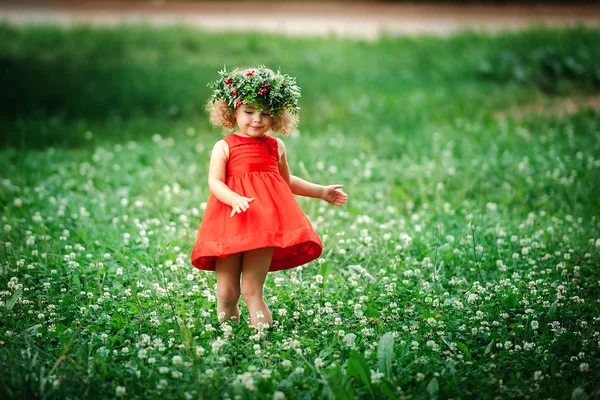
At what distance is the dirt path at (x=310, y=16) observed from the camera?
660 inches

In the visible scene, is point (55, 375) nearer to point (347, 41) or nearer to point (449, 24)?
point (347, 41)

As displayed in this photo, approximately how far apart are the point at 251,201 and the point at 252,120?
0.53m

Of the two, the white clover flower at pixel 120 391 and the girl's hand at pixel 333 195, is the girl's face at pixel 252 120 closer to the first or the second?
the girl's hand at pixel 333 195

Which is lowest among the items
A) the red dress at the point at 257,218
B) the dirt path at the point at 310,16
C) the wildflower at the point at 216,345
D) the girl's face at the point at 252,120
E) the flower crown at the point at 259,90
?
the wildflower at the point at 216,345

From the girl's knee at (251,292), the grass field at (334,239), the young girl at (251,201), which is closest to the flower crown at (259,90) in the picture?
the young girl at (251,201)

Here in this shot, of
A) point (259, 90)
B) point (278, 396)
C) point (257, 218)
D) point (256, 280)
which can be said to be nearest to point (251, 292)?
point (256, 280)

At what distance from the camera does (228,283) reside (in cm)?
452

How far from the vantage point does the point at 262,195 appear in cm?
438

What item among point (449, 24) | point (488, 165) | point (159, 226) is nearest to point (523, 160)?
point (488, 165)

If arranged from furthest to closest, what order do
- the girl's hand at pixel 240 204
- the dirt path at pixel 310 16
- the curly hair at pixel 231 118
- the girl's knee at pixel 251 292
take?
the dirt path at pixel 310 16 < the curly hair at pixel 231 118 < the girl's knee at pixel 251 292 < the girl's hand at pixel 240 204

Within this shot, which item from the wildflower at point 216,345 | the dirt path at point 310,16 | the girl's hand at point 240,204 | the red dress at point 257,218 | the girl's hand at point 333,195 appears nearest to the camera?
the wildflower at point 216,345

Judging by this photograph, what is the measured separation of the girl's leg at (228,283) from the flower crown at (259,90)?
0.94m

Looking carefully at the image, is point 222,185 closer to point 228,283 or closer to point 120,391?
point 228,283

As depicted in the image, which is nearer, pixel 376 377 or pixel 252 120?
pixel 376 377
